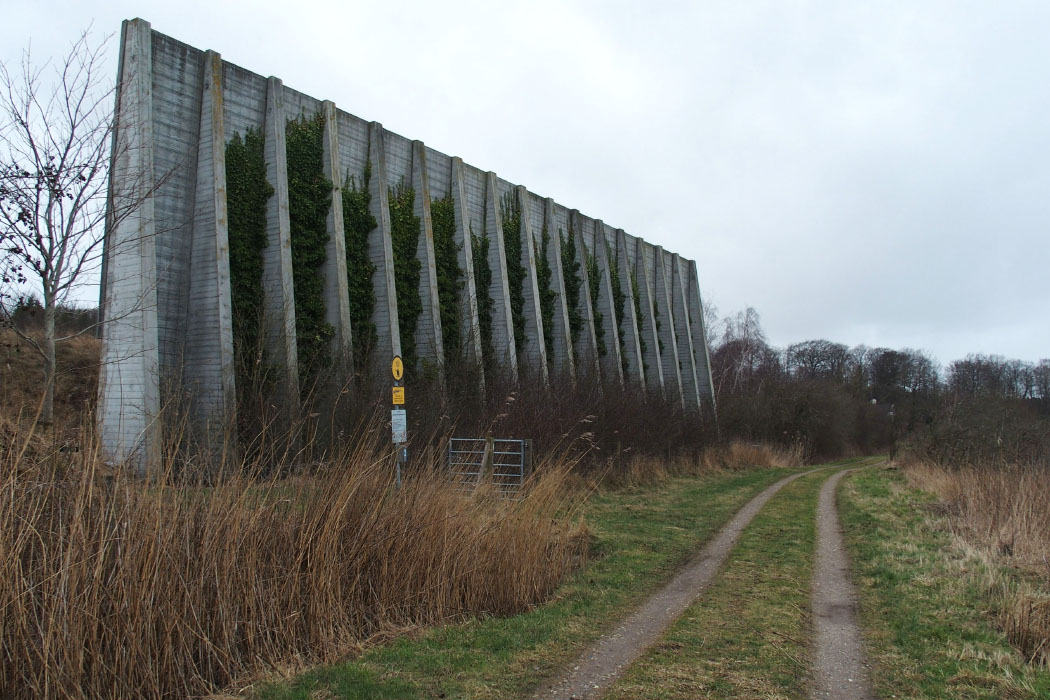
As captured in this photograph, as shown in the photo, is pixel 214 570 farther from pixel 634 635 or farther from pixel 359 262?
pixel 359 262

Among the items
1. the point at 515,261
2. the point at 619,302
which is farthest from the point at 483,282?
the point at 619,302

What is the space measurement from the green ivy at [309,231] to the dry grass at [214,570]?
1236cm

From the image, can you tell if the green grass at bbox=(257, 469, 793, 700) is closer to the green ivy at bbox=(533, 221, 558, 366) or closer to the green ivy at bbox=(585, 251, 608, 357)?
the green ivy at bbox=(533, 221, 558, 366)

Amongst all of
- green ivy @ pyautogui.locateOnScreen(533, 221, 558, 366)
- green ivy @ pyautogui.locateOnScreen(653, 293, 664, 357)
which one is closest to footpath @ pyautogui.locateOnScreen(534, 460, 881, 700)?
green ivy @ pyautogui.locateOnScreen(533, 221, 558, 366)

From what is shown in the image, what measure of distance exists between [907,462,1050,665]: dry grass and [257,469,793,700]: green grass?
3.12 meters

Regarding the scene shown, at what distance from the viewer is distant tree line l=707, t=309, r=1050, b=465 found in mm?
18359

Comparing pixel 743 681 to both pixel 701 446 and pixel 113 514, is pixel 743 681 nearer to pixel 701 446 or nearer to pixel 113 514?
pixel 113 514

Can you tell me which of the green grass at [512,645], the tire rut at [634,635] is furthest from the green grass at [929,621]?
the green grass at [512,645]

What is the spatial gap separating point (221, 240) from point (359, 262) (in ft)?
15.0

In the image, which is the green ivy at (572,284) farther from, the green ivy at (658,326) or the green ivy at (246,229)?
the green ivy at (246,229)

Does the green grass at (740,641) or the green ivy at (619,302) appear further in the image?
the green ivy at (619,302)

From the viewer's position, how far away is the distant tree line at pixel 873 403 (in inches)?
723

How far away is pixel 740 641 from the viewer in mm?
5602

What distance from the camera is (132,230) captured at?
14.8 m
